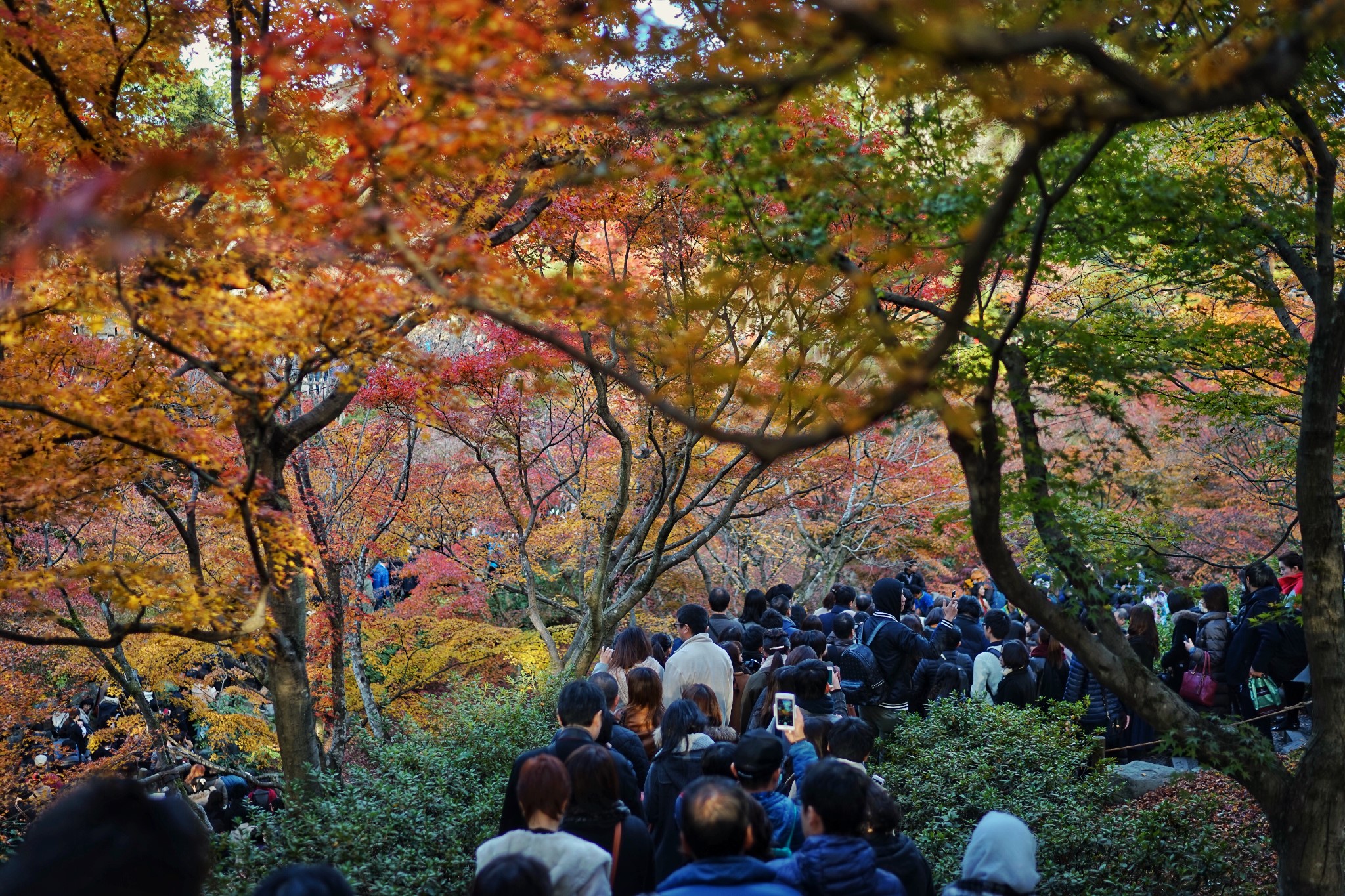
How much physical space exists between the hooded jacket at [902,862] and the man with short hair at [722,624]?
3538mm

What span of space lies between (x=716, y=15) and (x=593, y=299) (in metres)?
1.40

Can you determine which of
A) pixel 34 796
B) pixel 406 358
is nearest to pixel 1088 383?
pixel 406 358

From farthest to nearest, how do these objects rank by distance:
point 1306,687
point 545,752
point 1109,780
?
1. point 1306,687
2. point 1109,780
3. point 545,752

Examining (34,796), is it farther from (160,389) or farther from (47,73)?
(47,73)

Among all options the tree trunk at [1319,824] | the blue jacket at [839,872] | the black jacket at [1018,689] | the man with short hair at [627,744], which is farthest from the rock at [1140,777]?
the blue jacket at [839,872]

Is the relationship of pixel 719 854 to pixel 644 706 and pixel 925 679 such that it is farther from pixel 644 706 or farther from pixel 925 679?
pixel 925 679

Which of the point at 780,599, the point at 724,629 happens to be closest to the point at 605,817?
the point at 724,629

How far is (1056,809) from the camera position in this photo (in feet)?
19.5

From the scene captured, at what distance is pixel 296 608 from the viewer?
675 centimetres

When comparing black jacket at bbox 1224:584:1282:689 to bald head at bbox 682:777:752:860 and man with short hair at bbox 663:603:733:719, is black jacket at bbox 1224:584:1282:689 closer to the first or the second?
man with short hair at bbox 663:603:733:719

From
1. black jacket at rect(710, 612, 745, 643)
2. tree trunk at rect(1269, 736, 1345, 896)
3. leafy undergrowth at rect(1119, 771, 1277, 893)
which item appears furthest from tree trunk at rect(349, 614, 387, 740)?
tree trunk at rect(1269, 736, 1345, 896)

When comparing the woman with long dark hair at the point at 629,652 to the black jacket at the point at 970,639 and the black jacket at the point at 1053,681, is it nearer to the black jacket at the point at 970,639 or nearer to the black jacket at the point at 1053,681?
the black jacket at the point at 1053,681

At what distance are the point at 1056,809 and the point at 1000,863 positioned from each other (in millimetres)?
3128

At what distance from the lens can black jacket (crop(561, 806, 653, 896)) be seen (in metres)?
3.74
